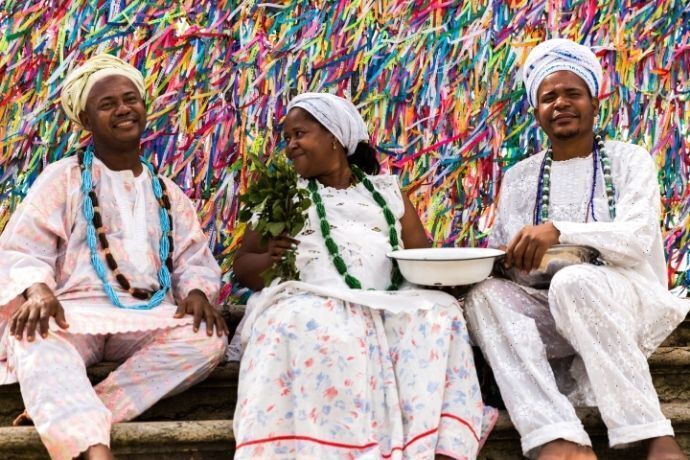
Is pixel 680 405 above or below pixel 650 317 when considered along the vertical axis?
below

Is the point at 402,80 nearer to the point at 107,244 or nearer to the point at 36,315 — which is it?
the point at 107,244

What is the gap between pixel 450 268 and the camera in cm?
329

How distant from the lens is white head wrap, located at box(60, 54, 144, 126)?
3809mm

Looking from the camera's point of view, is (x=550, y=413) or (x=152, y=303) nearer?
(x=550, y=413)

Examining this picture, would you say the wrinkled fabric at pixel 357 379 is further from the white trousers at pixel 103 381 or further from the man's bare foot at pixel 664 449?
the man's bare foot at pixel 664 449

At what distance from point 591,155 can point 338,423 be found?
163 cm

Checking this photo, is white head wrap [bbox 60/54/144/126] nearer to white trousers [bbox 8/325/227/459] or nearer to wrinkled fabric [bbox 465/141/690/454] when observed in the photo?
white trousers [bbox 8/325/227/459]

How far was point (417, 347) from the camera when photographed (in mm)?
3176

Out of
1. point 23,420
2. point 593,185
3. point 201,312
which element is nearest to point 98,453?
point 23,420

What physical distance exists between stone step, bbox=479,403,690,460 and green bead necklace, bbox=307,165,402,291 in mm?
742

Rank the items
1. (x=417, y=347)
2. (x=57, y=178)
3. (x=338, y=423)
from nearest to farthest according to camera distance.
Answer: (x=338, y=423)
(x=417, y=347)
(x=57, y=178)

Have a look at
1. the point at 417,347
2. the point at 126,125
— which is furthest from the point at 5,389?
the point at 417,347

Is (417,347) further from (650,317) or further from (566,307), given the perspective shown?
(650,317)

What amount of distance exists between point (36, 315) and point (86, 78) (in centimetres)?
113
